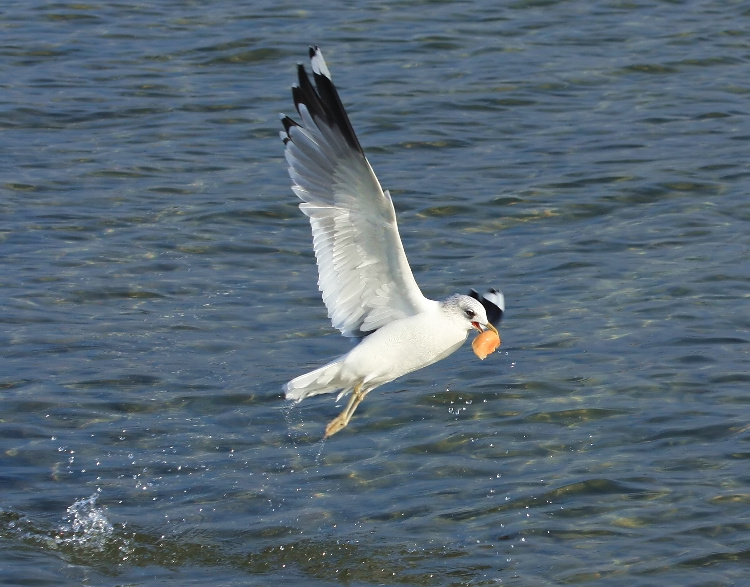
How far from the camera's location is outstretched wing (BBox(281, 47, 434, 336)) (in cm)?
709

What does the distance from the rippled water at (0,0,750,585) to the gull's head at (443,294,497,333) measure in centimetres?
103

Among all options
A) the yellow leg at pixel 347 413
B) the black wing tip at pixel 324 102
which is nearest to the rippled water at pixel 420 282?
the yellow leg at pixel 347 413

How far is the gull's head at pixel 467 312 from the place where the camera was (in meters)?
7.44

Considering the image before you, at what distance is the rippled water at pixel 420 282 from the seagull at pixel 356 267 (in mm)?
835

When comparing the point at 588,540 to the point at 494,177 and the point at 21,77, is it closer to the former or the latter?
the point at 494,177

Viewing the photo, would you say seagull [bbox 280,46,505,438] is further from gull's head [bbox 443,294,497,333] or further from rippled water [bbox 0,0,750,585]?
rippled water [bbox 0,0,750,585]

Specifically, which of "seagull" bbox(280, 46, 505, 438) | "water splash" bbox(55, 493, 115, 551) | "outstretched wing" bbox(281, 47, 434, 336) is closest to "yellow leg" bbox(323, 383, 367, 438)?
"seagull" bbox(280, 46, 505, 438)

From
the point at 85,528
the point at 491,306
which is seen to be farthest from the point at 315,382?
the point at 85,528

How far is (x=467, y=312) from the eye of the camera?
7.44 m

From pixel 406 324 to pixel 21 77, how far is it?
8.62 m

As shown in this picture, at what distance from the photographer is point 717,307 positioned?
9930 mm

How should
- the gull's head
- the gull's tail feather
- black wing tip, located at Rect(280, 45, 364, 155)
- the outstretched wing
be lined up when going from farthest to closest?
the gull's head, the gull's tail feather, the outstretched wing, black wing tip, located at Rect(280, 45, 364, 155)

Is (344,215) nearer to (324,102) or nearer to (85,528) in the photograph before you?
(324,102)

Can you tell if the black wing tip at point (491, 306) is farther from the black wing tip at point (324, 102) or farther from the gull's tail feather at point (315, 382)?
the black wing tip at point (324, 102)
